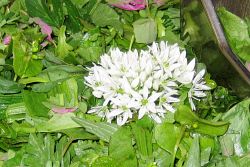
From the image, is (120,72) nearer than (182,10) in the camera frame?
Yes

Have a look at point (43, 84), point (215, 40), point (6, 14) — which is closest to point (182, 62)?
point (215, 40)

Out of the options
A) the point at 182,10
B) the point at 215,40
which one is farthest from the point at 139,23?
the point at 215,40

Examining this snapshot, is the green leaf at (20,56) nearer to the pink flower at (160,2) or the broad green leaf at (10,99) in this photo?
→ the broad green leaf at (10,99)

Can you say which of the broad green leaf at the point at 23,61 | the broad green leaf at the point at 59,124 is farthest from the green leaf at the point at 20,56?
the broad green leaf at the point at 59,124

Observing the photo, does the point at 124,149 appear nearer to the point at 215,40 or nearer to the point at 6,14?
the point at 215,40

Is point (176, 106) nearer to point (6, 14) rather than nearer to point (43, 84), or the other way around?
point (43, 84)

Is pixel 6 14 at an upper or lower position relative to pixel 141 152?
upper
